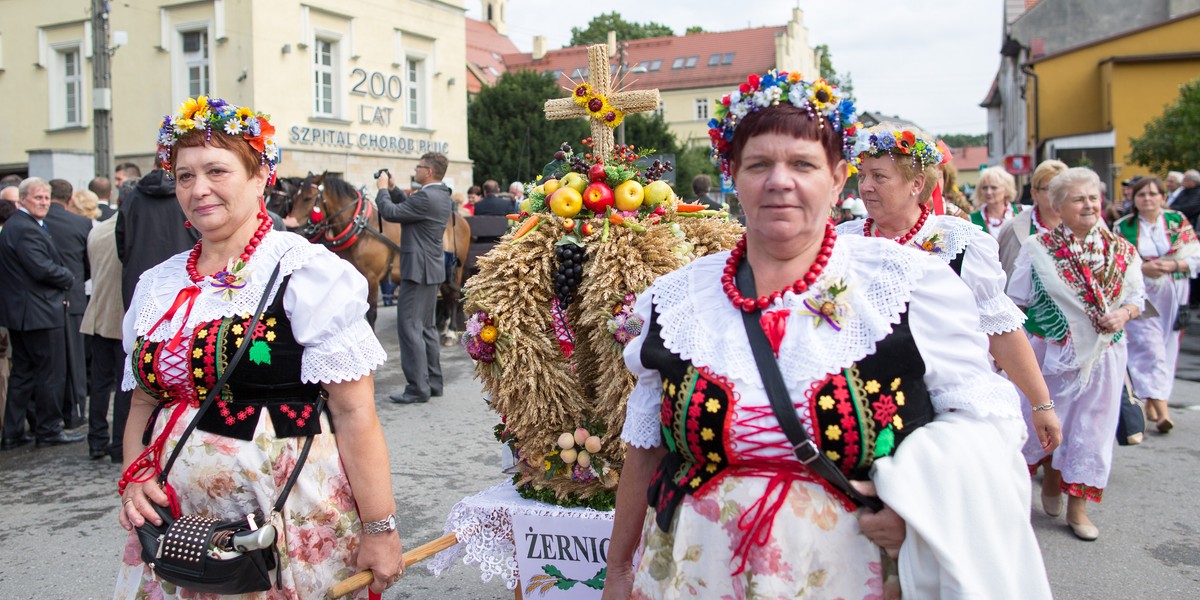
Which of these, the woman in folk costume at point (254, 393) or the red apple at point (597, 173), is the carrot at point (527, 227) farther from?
the woman in folk costume at point (254, 393)

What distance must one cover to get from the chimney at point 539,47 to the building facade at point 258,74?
33.6 metres

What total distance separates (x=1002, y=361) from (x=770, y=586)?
1.96 metres

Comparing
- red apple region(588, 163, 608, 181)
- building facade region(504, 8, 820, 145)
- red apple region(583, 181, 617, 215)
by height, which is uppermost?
building facade region(504, 8, 820, 145)

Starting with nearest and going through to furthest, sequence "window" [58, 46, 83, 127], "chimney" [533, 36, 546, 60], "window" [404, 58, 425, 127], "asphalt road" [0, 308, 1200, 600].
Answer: "asphalt road" [0, 308, 1200, 600], "window" [58, 46, 83, 127], "window" [404, 58, 425, 127], "chimney" [533, 36, 546, 60]

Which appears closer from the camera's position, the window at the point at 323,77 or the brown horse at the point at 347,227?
the brown horse at the point at 347,227

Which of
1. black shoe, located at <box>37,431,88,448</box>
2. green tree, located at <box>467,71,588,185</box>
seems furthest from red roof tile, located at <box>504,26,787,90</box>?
black shoe, located at <box>37,431,88,448</box>

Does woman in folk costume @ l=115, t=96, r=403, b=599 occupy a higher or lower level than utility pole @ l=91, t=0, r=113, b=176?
lower

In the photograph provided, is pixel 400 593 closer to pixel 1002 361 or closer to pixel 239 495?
pixel 239 495

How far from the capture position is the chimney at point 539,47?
6100 centimetres

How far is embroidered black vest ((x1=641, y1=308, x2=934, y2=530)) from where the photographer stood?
2006 mm

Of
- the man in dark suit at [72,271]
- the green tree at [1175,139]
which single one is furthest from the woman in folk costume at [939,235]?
the green tree at [1175,139]

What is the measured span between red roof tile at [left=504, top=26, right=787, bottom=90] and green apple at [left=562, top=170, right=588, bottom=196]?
183 feet

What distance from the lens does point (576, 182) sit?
3.81 metres

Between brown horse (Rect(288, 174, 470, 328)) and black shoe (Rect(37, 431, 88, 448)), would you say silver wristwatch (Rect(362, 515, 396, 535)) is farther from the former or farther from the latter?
brown horse (Rect(288, 174, 470, 328))
